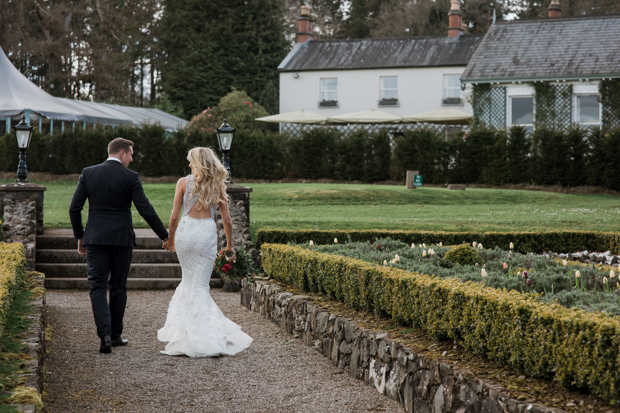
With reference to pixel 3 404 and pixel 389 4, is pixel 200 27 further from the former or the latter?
pixel 3 404

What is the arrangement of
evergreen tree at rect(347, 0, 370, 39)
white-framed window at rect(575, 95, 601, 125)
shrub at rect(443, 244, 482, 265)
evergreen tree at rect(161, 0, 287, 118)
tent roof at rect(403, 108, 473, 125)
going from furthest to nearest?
evergreen tree at rect(347, 0, 370, 39) < evergreen tree at rect(161, 0, 287, 118) < tent roof at rect(403, 108, 473, 125) < white-framed window at rect(575, 95, 601, 125) < shrub at rect(443, 244, 482, 265)

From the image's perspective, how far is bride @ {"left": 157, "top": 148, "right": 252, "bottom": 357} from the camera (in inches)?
233

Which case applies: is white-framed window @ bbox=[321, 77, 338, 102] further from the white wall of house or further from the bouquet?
the bouquet

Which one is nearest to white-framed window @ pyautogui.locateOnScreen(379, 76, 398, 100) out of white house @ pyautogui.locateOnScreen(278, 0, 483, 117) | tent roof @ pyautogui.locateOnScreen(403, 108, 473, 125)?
white house @ pyautogui.locateOnScreen(278, 0, 483, 117)

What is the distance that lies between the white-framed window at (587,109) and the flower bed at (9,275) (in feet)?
73.0

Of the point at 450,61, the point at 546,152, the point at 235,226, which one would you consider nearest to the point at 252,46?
the point at 450,61

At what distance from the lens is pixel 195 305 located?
19.7 ft

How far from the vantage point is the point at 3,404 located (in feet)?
10.1

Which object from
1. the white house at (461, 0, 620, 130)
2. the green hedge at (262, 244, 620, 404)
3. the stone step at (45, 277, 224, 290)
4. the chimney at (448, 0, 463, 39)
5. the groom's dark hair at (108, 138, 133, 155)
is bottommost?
the stone step at (45, 277, 224, 290)

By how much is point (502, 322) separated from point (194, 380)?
258cm

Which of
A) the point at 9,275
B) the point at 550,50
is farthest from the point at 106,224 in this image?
the point at 550,50

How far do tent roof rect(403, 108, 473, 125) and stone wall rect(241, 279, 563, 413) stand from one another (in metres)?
20.2

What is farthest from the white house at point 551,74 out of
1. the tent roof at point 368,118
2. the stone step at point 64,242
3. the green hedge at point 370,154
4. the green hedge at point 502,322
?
the green hedge at point 502,322

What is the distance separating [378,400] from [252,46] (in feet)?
120
